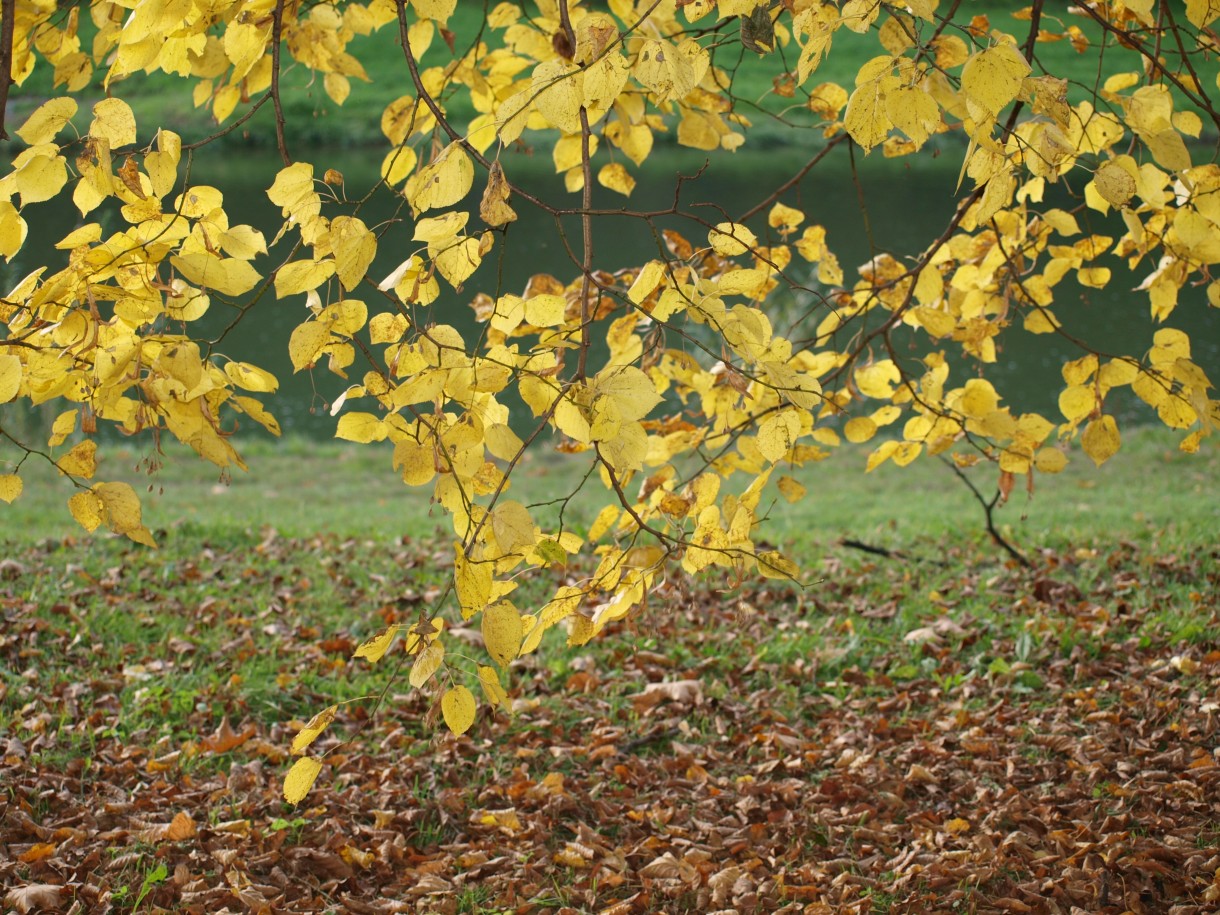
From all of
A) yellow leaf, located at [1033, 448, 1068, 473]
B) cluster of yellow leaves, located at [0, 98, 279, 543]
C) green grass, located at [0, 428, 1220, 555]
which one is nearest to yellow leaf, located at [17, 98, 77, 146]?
cluster of yellow leaves, located at [0, 98, 279, 543]

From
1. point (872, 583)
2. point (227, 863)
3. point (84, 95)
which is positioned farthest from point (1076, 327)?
point (84, 95)

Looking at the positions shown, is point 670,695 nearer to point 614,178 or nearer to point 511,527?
point 614,178

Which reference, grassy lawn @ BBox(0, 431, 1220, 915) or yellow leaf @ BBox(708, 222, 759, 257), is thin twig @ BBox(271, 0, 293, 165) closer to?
yellow leaf @ BBox(708, 222, 759, 257)

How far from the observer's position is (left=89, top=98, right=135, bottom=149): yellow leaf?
148 centimetres

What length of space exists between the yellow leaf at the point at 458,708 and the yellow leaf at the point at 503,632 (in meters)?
0.08

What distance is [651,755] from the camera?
318 cm

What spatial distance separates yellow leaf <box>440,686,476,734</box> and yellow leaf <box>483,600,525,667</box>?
81mm

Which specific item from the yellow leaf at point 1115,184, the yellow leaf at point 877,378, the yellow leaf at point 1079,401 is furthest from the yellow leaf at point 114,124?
the yellow leaf at point 1079,401

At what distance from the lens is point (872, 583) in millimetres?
4602

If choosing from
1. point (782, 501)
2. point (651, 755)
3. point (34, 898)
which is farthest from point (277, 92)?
point (782, 501)

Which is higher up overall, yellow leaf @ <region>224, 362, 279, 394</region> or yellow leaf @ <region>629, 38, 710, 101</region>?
yellow leaf @ <region>629, 38, 710, 101</region>

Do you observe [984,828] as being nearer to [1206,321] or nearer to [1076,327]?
[1076,327]

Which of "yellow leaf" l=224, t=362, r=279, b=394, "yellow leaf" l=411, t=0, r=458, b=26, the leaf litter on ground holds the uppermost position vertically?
"yellow leaf" l=411, t=0, r=458, b=26

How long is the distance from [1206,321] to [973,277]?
12.7 meters
